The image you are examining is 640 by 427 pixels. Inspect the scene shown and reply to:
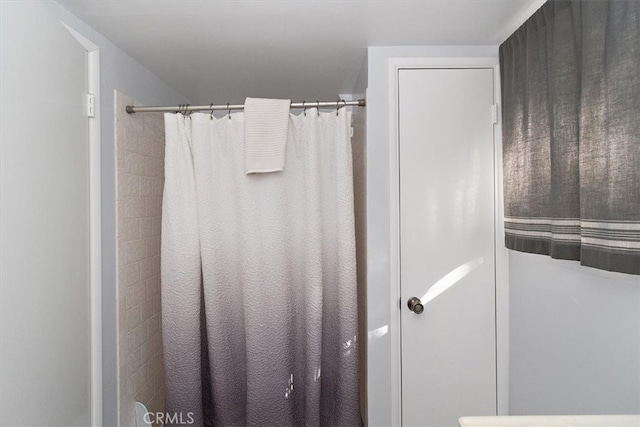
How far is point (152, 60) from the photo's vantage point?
1.73 metres

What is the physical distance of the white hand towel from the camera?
1508 millimetres

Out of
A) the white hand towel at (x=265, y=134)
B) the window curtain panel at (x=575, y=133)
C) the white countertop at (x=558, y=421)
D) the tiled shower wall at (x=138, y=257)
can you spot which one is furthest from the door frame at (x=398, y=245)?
the tiled shower wall at (x=138, y=257)

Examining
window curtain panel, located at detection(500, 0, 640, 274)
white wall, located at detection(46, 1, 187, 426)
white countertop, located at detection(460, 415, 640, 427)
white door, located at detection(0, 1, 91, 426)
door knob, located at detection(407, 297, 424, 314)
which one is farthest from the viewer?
door knob, located at detection(407, 297, 424, 314)

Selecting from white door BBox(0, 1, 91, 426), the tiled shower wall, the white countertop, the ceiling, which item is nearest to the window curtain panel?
the ceiling

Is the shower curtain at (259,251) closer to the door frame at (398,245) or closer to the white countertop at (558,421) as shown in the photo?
the door frame at (398,245)

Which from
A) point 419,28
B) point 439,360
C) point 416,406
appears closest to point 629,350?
point 439,360

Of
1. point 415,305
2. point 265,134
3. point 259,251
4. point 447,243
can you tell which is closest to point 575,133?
point 447,243

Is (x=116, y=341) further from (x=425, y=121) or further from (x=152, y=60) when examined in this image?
(x=425, y=121)

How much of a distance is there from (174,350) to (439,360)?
4.33ft

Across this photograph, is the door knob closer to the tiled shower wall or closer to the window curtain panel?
the window curtain panel

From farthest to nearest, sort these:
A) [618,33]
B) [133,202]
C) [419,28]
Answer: [133,202], [419,28], [618,33]

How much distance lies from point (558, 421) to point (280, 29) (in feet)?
5.27

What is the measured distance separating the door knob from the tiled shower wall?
4.61ft

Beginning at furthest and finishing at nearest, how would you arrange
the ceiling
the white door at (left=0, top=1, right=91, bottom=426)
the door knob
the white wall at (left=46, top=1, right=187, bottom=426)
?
the door knob, the white wall at (left=46, top=1, right=187, bottom=426), the ceiling, the white door at (left=0, top=1, right=91, bottom=426)
